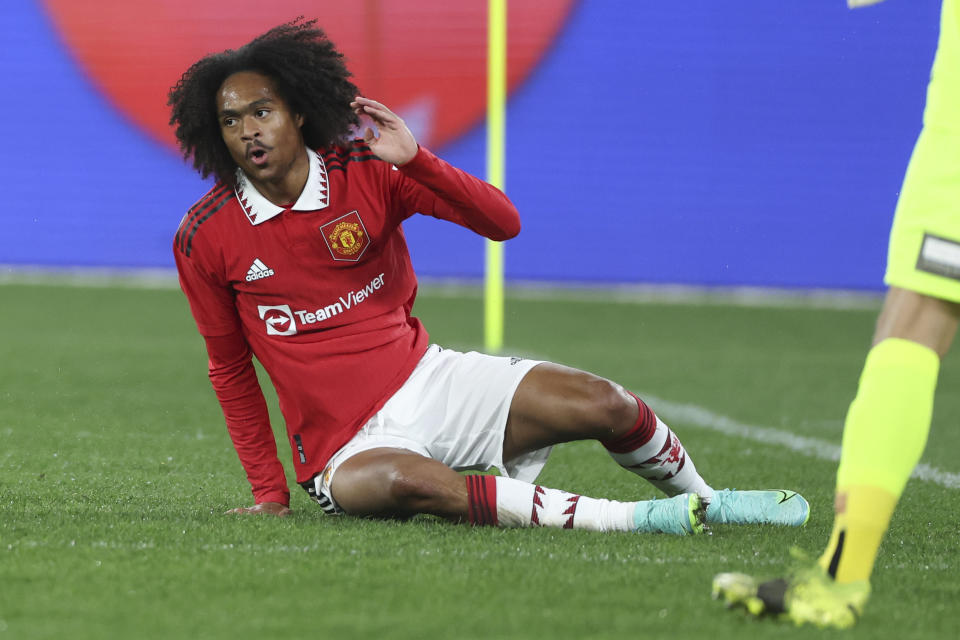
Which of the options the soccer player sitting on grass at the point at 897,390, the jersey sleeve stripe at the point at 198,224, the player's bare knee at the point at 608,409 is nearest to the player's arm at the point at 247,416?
the jersey sleeve stripe at the point at 198,224

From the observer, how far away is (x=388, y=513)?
115 inches

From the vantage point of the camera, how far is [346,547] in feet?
8.62

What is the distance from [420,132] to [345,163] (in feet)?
25.5

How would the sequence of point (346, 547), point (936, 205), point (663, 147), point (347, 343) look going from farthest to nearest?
point (663, 147) < point (347, 343) < point (346, 547) < point (936, 205)

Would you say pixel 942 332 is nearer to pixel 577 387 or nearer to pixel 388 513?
pixel 577 387

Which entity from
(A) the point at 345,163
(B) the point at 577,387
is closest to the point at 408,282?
(A) the point at 345,163

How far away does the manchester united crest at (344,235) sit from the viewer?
3039mm

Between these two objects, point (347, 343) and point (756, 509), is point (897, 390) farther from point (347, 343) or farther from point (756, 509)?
point (347, 343)

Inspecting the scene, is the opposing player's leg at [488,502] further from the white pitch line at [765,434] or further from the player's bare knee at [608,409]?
the white pitch line at [765,434]

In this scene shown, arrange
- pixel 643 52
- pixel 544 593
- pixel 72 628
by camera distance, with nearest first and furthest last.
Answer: pixel 72 628, pixel 544 593, pixel 643 52

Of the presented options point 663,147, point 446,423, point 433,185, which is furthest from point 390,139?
point 663,147

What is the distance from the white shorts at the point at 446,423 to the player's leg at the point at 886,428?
1.09 metres

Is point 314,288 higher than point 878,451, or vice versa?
point 878,451

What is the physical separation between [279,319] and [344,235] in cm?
25
